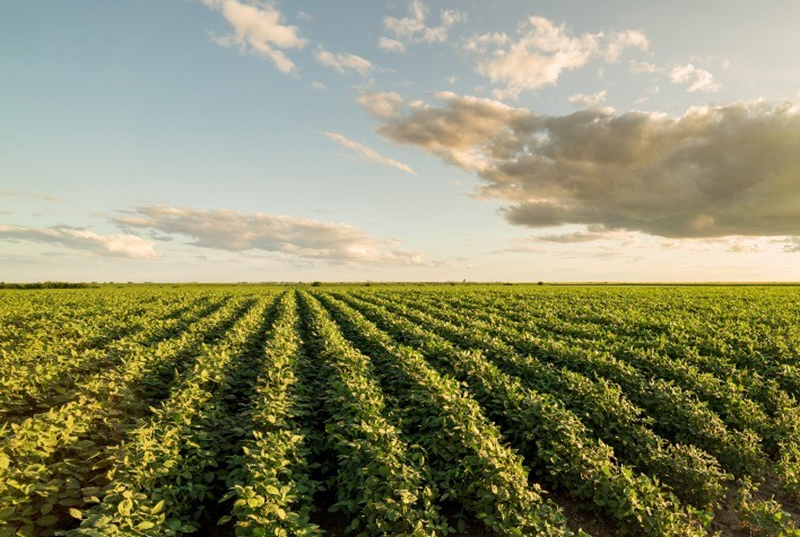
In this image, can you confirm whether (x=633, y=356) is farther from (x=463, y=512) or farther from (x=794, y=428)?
(x=463, y=512)

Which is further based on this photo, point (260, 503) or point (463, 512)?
point (463, 512)

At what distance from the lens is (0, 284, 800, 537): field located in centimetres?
578

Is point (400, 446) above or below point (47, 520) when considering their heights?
above

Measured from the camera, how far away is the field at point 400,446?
19.0ft

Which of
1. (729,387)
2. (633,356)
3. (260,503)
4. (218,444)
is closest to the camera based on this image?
(260,503)

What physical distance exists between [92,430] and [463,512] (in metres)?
7.46

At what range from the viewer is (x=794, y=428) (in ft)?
29.5

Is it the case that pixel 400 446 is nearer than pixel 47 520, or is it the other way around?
pixel 47 520

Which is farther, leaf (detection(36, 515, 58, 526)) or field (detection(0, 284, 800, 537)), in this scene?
field (detection(0, 284, 800, 537))

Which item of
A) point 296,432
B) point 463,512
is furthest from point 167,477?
point 463,512

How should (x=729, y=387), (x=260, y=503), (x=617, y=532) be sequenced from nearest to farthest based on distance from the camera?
(x=260, y=503) → (x=617, y=532) → (x=729, y=387)

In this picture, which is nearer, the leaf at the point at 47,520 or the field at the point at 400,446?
the leaf at the point at 47,520

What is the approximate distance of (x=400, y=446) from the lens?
6.98m

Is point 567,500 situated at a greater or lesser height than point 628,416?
lesser
